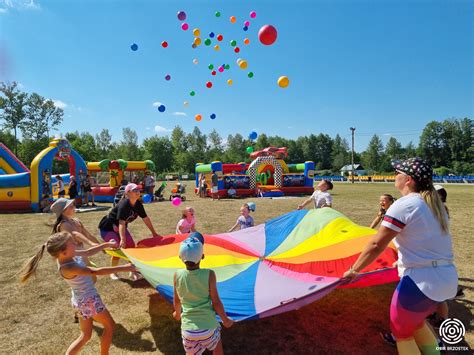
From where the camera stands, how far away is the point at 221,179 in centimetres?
1936

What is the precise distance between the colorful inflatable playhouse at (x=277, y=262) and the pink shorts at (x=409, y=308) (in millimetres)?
579

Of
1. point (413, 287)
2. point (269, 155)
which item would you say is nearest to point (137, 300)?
point (413, 287)

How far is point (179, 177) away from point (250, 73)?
164 feet

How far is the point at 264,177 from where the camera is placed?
22172mm

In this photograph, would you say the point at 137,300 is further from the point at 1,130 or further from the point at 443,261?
the point at 1,130

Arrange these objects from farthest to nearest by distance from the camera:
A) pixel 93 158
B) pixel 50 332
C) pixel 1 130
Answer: pixel 93 158 → pixel 1 130 → pixel 50 332

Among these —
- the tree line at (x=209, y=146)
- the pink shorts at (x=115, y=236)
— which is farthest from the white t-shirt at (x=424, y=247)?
the tree line at (x=209, y=146)

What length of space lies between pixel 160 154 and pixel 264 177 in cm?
4162

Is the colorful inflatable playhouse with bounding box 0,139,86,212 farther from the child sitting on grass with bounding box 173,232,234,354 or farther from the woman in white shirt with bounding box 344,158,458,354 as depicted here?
the woman in white shirt with bounding box 344,158,458,354

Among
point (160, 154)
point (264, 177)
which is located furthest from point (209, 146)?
point (264, 177)

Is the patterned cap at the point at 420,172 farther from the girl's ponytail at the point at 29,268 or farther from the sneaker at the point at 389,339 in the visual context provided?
the girl's ponytail at the point at 29,268

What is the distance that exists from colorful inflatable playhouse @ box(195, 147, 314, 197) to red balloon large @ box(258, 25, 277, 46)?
Answer: 13245 millimetres

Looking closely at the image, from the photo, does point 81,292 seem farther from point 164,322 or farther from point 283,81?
point 283,81

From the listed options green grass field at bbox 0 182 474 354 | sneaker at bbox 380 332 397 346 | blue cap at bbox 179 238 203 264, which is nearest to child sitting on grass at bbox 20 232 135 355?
green grass field at bbox 0 182 474 354
